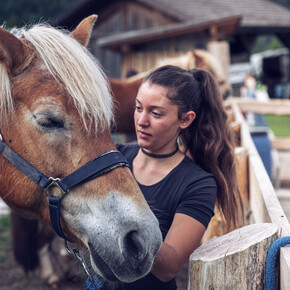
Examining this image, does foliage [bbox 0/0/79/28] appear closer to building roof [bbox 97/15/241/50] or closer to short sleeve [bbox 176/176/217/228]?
building roof [bbox 97/15/241/50]

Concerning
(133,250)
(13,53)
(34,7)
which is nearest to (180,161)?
(133,250)

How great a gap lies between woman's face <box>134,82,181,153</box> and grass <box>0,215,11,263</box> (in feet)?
11.3

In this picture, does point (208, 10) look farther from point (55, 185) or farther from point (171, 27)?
point (55, 185)

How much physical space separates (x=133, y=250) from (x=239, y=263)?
0.40 meters

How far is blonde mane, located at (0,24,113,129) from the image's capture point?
63.0 inches

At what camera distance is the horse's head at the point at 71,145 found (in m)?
1.39

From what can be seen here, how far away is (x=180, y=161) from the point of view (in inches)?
66.8

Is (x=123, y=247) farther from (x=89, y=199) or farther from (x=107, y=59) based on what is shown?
(x=107, y=59)

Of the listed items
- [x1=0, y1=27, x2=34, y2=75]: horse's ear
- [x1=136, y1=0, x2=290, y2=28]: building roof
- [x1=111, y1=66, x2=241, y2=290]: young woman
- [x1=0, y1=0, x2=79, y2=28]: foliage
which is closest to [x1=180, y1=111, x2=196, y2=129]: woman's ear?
[x1=111, y1=66, x2=241, y2=290]: young woman

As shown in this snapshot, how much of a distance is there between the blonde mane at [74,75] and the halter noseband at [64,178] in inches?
6.3

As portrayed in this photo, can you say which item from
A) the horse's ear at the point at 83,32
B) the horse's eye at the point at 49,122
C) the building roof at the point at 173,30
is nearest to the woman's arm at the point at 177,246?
the horse's eye at the point at 49,122

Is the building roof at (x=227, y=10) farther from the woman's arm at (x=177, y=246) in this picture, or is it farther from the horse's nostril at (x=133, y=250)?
the horse's nostril at (x=133, y=250)

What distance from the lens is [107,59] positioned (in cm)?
1385

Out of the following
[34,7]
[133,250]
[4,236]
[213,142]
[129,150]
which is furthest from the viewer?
[34,7]
